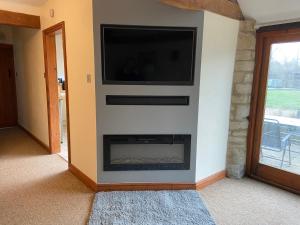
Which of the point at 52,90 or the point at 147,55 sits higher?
the point at 147,55

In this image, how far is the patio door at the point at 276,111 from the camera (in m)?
2.76

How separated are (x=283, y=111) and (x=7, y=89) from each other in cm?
577

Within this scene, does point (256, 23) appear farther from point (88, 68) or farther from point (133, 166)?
point (133, 166)

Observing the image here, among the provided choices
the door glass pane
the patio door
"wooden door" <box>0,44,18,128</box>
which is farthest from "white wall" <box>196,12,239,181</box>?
"wooden door" <box>0,44,18,128</box>

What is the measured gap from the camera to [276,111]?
9.70 feet

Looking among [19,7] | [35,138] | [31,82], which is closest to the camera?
[19,7]

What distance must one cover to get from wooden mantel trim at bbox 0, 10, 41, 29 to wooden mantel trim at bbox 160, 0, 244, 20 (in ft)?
8.21

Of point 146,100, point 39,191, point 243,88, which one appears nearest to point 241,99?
point 243,88

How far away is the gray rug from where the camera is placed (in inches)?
85.7

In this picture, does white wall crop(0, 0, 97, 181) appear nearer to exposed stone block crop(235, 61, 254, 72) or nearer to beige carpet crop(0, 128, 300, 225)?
Answer: beige carpet crop(0, 128, 300, 225)

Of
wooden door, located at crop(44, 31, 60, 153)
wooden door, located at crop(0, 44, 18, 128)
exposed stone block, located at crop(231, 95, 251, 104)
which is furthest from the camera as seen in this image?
wooden door, located at crop(0, 44, 18, 128)

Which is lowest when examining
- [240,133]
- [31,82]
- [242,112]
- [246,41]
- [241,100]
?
[240,133]

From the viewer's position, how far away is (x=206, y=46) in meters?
2.59

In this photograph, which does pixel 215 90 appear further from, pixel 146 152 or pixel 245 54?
pixel 146 152
